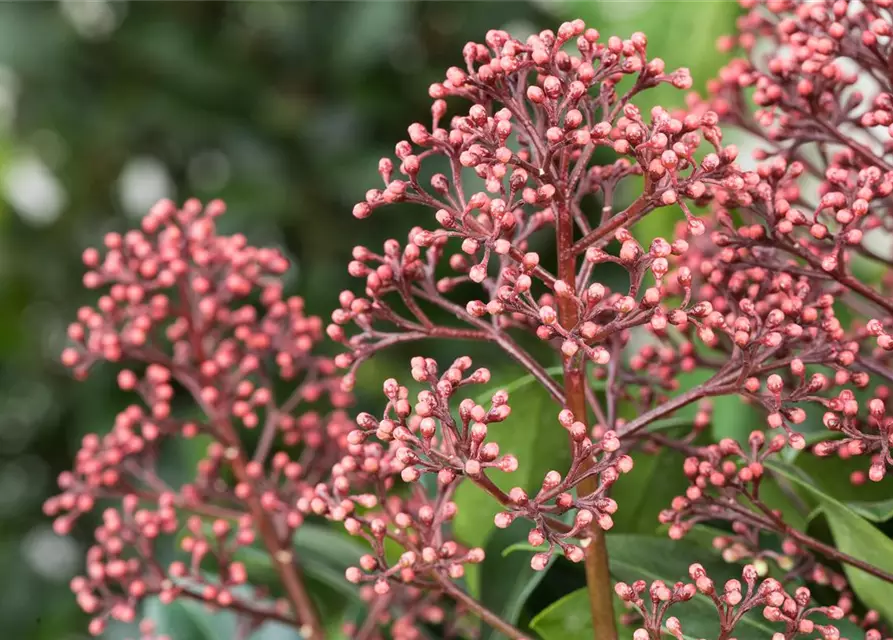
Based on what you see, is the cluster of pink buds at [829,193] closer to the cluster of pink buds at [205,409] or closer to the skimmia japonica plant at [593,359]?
the skimmia japonica plant at [593,359]

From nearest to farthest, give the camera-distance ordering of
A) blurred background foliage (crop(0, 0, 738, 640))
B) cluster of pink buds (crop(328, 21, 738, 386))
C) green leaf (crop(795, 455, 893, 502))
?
cluster of pink buds (crop(328, 21, 738, 386)) < green leaf (crop(795, 455, 893, 502)) < blurred background foliage (crop(0, 0, 738, 640))

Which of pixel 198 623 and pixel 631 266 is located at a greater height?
pixel 631 266

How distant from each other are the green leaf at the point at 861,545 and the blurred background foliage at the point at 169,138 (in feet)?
3.02

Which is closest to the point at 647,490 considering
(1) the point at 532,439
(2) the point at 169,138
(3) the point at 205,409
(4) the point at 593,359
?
(1) the point at 532,439

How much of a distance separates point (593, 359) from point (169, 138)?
1.17 meters

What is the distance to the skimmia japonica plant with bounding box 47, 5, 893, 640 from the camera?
15.9 inches

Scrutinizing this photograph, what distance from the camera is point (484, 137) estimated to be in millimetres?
406

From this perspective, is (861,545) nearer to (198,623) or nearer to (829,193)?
(829,193)

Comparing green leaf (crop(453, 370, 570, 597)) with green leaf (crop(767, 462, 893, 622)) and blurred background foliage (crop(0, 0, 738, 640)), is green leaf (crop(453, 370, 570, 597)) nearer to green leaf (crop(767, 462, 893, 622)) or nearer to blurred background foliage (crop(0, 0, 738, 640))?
green leaf (crop(767, 462, 893, 622))

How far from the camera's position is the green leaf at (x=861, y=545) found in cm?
43

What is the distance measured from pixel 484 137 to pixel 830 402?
195mm

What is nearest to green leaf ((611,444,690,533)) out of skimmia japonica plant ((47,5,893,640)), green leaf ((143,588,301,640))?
skimmia japonica plant ((47,5,893,640))

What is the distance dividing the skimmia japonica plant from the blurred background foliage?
68cm

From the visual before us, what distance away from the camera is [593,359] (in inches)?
15.7
